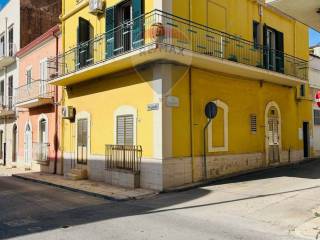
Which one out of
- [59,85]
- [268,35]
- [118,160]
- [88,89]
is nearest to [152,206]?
[118,160]

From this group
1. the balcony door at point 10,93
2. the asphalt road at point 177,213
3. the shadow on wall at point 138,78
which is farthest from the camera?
the balcony door at point 10,93

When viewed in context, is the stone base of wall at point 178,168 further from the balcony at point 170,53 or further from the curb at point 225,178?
the balcony at point 170,53

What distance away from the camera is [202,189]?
40.3ft

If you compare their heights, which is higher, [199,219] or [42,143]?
[42,143]

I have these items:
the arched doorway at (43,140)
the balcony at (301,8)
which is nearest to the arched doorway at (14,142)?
the arched doorway at (43,140)

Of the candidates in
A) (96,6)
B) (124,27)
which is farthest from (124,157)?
(96,6)

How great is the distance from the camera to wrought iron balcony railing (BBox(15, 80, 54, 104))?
19.3 meters

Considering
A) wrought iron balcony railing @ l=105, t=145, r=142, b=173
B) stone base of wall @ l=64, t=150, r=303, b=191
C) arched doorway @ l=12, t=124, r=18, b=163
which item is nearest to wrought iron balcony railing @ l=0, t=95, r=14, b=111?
arched doorway @ l=12, t=124, r=18, b=163

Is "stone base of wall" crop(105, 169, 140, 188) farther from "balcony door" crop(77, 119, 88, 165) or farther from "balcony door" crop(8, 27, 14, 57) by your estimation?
"balcony door" crop(8, 27, 14, 57)

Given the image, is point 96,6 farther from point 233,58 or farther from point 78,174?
point 78,174

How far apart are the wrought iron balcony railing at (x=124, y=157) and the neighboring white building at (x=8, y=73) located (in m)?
12.5

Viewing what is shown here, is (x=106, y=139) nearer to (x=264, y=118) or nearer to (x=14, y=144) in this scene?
(x=264, y=118)

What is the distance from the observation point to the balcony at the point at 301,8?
929 centimetres

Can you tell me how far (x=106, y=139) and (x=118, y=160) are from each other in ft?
4.29
